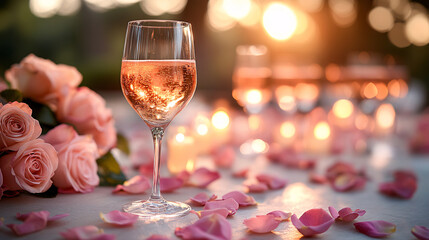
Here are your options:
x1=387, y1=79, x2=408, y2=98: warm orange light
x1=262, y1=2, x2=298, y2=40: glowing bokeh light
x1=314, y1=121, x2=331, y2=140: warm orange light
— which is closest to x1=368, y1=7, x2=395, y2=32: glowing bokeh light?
x1=262, y1=2, x2=298, y2=40: glowing bokeh light

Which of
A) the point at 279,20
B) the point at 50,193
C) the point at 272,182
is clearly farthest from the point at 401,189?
the point at 279,20

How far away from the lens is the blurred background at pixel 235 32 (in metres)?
5.99

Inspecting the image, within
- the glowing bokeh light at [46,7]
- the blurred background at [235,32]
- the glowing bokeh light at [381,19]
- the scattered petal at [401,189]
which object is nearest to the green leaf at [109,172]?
the scattered petal at [401,189]

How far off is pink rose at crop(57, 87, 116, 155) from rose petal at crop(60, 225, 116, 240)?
54 cm

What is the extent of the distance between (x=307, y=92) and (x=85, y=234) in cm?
208

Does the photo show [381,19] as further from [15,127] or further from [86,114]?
[15,127]

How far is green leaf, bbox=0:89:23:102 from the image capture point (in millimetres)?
1249

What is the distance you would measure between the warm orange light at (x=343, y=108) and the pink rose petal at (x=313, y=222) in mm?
2023

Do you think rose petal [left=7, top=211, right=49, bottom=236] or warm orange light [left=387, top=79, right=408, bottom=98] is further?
warm orange light [left=387, top=79, right=408, bottom=98]

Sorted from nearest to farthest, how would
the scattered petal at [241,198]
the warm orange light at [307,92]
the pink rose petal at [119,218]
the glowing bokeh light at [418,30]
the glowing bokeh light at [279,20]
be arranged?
1. the pink rose petal at [119,218]
2. the scattered petal at [241,198]
3. the warm orange light at [307,92]
4. the glowing bokeh light at [279,20]
5. the glowing bokeh light at [418,30]

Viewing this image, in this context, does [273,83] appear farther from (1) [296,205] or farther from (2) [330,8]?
(2) [330,8]

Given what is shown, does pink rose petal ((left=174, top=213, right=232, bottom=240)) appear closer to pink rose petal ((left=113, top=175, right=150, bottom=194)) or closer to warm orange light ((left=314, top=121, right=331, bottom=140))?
pink rose petal ((left=113, top=175, right=150, bottom=194))

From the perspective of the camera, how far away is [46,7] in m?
7.98

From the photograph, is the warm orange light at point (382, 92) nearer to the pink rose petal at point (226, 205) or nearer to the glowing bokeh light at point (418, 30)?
the pink rose petal at point (226, 205)
